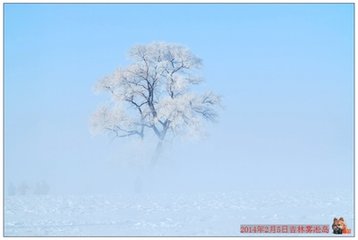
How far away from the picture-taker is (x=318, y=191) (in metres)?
6.46

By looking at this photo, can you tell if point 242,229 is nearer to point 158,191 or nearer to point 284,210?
point 284,210

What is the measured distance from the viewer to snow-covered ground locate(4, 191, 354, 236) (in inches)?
231

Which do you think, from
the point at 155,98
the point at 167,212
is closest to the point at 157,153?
the point at 155,98

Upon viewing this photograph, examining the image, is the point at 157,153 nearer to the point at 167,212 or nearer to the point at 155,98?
the point at 155,98

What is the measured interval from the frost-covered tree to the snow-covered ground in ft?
2.52

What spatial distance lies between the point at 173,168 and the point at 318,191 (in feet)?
5.27

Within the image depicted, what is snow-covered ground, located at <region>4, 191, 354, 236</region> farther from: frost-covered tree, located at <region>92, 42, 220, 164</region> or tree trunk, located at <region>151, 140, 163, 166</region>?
frost-covered tree, located at <region>92, 42, 220, 164</region>

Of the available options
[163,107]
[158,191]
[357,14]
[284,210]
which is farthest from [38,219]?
[357,14]

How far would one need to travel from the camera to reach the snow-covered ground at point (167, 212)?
587 centimetres

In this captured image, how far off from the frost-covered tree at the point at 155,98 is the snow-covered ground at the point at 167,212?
77 centimetres

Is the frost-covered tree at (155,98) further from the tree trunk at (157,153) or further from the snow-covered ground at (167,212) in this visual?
the snow-covered ground at (167,212)

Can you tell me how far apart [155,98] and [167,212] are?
1.32 metres

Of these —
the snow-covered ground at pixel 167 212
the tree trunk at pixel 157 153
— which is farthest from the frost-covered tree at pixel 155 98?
the snow-covered ground at pixel 167 212

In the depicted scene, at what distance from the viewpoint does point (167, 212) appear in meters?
6.11
